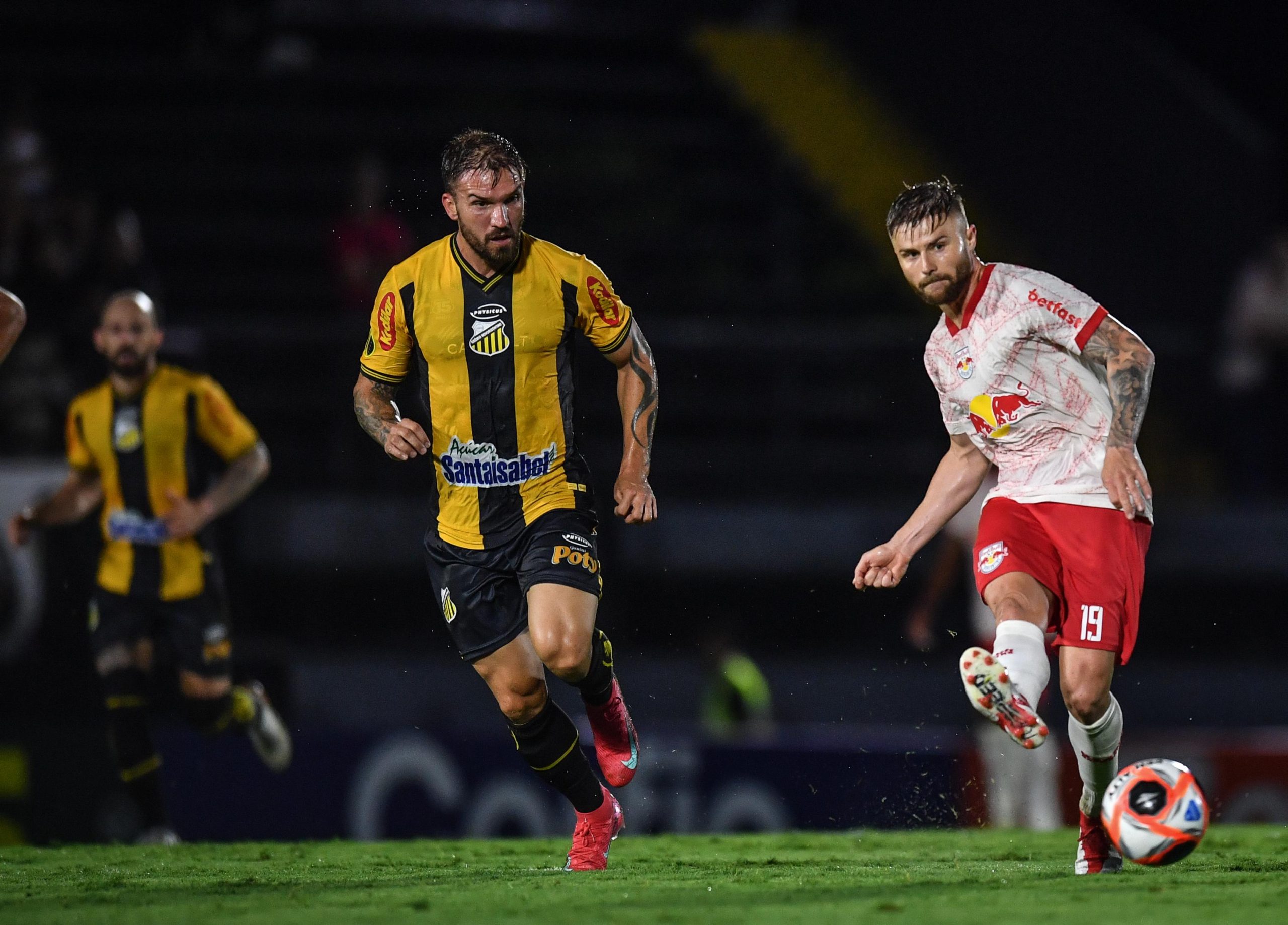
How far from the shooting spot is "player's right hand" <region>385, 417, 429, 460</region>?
5457 mm

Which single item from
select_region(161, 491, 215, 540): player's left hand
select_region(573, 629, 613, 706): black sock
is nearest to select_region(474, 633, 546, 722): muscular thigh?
select_region(573, 629, 613, 706): black sock

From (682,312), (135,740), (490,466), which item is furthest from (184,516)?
(682,312)

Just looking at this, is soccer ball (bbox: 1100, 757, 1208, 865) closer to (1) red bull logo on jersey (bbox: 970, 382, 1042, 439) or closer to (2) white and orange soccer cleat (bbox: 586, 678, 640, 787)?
(1) red bull logo on jersey (bbox: 970, 382, 1042, 439)

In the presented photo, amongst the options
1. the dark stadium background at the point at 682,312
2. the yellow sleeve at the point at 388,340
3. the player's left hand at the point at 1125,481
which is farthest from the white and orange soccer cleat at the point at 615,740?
the dark stadium background at the point at 682,312

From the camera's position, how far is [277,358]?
38.1 feet

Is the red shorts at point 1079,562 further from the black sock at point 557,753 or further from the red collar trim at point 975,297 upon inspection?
the black sock at point 557,753

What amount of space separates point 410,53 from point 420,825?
924 centimetres

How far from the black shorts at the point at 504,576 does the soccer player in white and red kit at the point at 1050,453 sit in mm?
962

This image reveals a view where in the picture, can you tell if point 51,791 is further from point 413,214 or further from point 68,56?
point 68,56

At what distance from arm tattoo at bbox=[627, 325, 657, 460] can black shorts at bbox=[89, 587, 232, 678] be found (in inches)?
129

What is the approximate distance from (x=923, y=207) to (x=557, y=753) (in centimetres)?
221

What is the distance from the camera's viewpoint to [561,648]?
558 centimetres

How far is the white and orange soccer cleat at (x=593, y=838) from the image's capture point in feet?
19.3

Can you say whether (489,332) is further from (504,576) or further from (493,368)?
(504,576)
